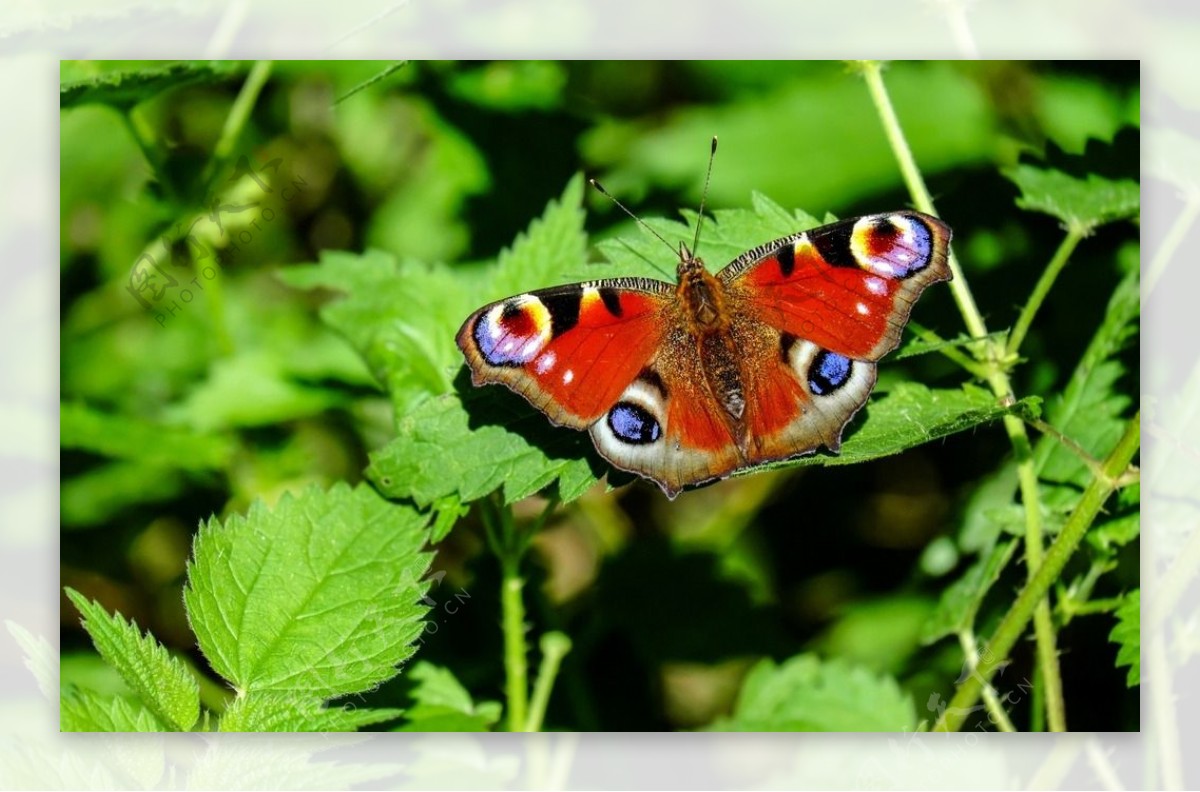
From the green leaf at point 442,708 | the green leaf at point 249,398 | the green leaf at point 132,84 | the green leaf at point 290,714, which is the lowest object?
the green leaf at point 442,708

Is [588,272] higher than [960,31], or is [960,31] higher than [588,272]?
[960,31]

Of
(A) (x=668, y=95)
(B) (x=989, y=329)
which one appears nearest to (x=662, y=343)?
(B) (x=989, y=329)

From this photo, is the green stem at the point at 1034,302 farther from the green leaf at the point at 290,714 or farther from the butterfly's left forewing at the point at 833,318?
the green leaf at the point at 290,714

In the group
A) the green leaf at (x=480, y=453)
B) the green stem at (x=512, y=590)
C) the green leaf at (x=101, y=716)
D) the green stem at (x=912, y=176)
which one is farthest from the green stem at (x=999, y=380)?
the green leaf at (x=101, y=716)

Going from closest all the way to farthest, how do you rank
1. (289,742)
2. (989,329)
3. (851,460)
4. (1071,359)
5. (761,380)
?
(851,460), (761,380), (289,742), (989,329), (1071,359)

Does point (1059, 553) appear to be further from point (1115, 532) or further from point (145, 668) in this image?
point (145, 668)

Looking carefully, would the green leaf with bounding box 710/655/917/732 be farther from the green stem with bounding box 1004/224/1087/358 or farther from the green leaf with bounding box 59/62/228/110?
the green leaf with bounding box 59/62/228/110

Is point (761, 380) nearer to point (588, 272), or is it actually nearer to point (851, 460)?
point (851, 460)
